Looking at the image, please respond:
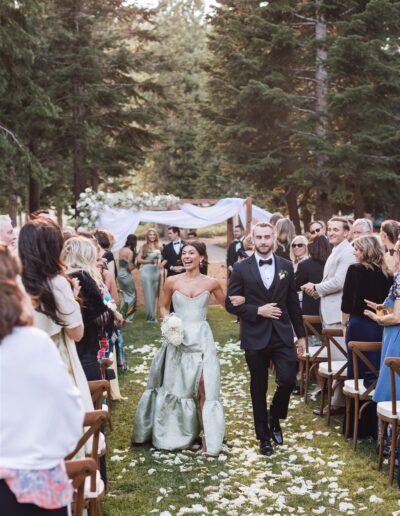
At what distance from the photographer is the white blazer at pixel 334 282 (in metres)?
7.48

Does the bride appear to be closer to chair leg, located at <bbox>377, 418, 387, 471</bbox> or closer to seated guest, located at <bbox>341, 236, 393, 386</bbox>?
seated guest, located at <bbox>341, 236, 393, 386</bbox>

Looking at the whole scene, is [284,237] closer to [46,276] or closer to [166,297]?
[166,297]

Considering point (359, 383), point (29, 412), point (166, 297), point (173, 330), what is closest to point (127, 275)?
point (166, 297)

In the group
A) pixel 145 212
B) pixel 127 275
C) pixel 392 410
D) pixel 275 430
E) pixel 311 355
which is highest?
pixel 145 212

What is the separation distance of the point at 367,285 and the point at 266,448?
176cm

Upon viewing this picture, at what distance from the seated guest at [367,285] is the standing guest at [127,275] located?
832 centimetres

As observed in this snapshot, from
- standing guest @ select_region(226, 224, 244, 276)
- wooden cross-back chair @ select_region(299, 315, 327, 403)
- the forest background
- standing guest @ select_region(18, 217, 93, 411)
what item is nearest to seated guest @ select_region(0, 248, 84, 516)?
standing guest @ select_region(18, 217, 93, 411)

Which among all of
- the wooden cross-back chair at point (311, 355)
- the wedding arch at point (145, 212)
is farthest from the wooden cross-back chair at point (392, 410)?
the wedding arch at point (145, 212)

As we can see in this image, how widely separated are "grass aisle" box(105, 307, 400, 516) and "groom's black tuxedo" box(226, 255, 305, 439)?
1.59 ft

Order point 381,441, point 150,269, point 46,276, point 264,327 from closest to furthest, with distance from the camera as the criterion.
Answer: point 46,276
point 381,441
point 264,327
point 150,269

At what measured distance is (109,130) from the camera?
2380 cm

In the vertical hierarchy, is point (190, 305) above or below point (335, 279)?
below

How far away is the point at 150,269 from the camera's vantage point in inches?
594

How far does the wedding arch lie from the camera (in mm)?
15336
